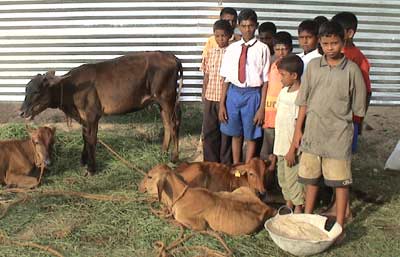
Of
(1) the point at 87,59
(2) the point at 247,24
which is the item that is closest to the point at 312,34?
(2) the point at 247,24

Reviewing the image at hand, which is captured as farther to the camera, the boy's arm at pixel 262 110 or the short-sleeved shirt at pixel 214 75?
the short-sleeved shirt at pixel 214 75

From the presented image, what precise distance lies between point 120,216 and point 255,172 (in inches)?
55.4

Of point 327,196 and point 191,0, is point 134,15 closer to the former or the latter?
point 191,0

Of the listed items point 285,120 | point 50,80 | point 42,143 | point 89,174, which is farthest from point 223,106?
point 50,80

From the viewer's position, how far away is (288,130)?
5.27 metres

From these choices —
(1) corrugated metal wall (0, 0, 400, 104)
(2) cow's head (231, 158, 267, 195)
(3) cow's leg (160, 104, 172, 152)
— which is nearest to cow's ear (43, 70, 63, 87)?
(3) cow's leg (160, 104, 172, 152)

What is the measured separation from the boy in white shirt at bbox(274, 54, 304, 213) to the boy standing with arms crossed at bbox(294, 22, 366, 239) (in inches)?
9.5

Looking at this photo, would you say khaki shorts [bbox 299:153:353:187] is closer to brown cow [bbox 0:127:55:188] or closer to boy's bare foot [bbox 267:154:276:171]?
boy's bare foot [bbox 267:154:276:171]

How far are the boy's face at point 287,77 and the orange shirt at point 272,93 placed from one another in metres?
0.38

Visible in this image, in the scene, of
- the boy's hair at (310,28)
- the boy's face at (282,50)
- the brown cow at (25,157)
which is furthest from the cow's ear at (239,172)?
the brown cow at (25,157)

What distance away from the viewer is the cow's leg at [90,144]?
22.5 feet

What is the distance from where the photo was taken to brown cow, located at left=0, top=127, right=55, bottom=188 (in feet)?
21.1

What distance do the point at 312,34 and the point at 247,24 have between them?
68cm

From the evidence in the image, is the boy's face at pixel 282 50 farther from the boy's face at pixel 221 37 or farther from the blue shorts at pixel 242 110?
the boy's face at pixel 221 37
